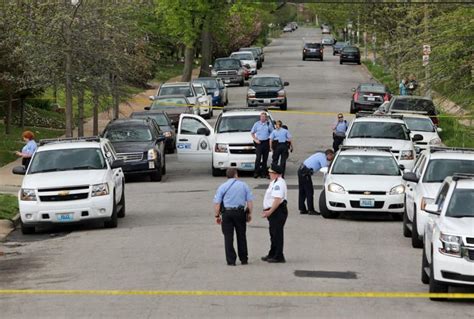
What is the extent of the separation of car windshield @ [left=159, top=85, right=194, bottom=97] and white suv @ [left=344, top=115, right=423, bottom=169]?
711 inches

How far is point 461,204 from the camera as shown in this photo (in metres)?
15.7

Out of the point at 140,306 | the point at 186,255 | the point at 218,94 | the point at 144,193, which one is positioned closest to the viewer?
the point at 140,306

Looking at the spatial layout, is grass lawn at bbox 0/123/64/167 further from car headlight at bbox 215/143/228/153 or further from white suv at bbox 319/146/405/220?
white suv at bbox 319/146/405/220

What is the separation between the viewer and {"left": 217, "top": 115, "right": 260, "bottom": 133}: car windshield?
111ft

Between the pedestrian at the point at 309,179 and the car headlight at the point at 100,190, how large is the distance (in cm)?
478

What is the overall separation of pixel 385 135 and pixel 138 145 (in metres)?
6.86

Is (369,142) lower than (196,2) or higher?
lower

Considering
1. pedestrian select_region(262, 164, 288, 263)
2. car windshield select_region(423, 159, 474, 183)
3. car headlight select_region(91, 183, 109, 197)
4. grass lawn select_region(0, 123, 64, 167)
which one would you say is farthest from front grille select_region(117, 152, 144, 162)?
pedestrian select_region(262, 164, 288, 263)

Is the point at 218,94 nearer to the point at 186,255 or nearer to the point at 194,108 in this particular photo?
the point at 194,108

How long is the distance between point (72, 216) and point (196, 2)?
155 feet

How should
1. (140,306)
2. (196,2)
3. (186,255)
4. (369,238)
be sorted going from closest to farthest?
(140,306) → (186,255) → (369,238) → (196,2)

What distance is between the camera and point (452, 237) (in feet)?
47.7

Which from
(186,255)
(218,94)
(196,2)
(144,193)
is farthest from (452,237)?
(196,2)

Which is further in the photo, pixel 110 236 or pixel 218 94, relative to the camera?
pixel 218 94
